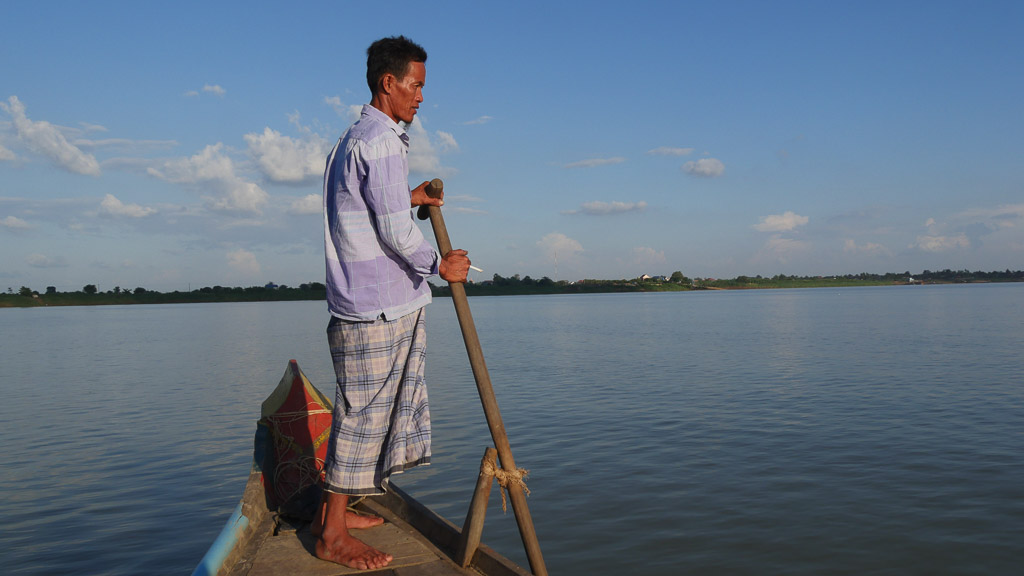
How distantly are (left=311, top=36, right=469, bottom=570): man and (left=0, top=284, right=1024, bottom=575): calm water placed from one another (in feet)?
9.52

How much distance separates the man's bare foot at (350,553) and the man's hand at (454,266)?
1396 mm

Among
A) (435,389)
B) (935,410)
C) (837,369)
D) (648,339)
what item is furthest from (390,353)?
(648,339)

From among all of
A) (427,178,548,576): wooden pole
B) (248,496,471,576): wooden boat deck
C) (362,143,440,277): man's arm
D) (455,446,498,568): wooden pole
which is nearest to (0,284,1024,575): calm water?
(248,496,471,576): wooden boat deck

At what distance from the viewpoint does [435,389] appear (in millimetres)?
15844

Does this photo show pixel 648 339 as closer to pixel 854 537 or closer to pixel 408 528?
pixel 854 537

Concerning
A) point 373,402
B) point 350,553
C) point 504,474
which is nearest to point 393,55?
point 373,402

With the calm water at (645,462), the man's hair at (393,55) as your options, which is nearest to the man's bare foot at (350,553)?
the man's hair at (393,55)

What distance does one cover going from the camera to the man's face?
3652 millimetres

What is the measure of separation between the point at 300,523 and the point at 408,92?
271 cm

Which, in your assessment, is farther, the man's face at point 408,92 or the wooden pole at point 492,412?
the man's face at point 408,92

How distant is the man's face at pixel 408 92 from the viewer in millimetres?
3652

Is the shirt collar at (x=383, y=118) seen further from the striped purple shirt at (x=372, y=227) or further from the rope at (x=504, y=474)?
the rope at (x=504, y=474)

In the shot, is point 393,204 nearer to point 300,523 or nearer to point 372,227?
point 372,227

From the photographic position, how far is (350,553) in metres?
3.48
